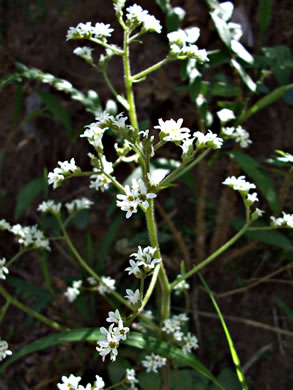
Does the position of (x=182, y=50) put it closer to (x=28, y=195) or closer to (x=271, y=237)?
(x=271, y=237)

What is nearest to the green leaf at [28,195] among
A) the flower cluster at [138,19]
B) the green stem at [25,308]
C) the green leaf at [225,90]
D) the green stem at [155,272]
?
the green stem at [25,308]

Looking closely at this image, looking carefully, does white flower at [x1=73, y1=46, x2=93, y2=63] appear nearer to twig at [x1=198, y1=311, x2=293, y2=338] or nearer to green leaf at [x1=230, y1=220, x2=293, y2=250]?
green leaf at [x1=230, y1=220, x2=293, y2=250]

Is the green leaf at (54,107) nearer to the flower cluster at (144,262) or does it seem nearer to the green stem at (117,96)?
the green stem at (117,96)

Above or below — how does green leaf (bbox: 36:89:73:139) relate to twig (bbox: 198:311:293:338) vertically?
above

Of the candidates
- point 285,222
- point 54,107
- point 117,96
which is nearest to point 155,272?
point 285,222

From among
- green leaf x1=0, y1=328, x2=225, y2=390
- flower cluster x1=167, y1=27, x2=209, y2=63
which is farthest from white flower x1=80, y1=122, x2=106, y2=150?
green leaf x1=0, y1=328, x2=225, y2=390

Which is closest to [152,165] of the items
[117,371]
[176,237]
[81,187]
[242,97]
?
[176,237]
